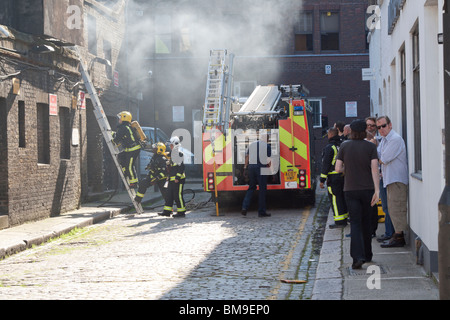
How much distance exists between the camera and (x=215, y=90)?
16266 mm

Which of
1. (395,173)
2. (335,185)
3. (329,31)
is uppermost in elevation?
(329,31)

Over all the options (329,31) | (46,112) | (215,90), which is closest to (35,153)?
(46,112)

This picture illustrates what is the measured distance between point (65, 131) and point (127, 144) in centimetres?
148

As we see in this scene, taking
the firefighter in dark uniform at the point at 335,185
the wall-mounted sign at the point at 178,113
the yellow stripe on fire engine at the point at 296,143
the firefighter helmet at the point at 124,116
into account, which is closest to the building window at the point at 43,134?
the firefighter helmet at the point at 124,116

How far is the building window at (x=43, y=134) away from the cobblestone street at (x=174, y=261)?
2.14 metres

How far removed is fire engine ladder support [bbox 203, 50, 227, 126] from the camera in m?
15.9

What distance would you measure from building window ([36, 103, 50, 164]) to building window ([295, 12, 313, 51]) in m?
18.9

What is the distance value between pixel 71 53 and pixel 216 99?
3596mm

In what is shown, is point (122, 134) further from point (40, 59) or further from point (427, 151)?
point (427, 151)

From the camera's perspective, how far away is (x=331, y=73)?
106ft

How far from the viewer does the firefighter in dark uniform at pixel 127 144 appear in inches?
670

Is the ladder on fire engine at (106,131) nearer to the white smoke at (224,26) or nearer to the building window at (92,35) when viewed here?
the building window at (92,35)

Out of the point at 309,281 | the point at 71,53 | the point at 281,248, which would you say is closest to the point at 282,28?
the point at 71,53

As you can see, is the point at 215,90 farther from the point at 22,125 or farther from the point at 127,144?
the point at 22,125
